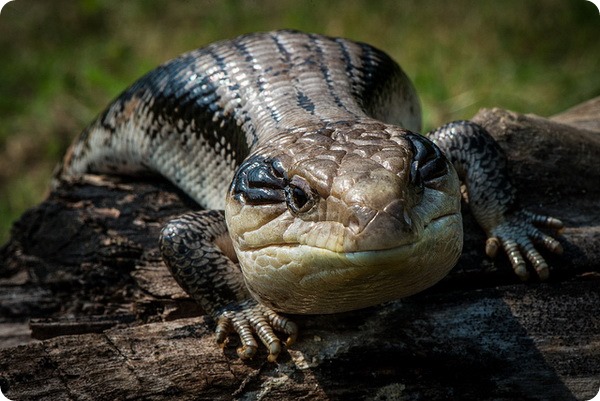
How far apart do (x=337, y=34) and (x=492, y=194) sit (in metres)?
5.56

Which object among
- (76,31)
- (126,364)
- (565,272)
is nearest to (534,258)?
(565,272)

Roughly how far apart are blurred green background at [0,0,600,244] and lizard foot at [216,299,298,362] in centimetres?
454

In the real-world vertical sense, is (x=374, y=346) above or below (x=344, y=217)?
below

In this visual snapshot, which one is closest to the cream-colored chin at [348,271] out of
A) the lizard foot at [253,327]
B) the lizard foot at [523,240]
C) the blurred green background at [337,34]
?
the lizard foot at [253,327]

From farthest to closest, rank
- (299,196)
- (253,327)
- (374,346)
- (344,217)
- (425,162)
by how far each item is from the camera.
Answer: (253,327) → (374,346) → (425,162) → (299,196) → (344,217)

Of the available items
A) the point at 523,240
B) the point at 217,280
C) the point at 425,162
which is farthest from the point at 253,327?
the point at 523,240

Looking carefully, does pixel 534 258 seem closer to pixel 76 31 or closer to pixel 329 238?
pixel 329 238

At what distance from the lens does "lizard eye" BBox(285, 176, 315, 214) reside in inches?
137

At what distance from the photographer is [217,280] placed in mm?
4480

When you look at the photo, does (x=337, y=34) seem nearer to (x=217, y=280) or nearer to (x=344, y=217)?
(x=217, y=280)

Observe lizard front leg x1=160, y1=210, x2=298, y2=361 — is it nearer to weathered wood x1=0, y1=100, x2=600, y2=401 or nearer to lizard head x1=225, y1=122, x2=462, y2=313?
weathered wood x1=0, y1=100, x2=600, y2=401

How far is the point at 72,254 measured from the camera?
5.49 meters

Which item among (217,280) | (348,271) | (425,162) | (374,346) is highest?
(425,162)

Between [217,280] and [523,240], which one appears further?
[523,240]
